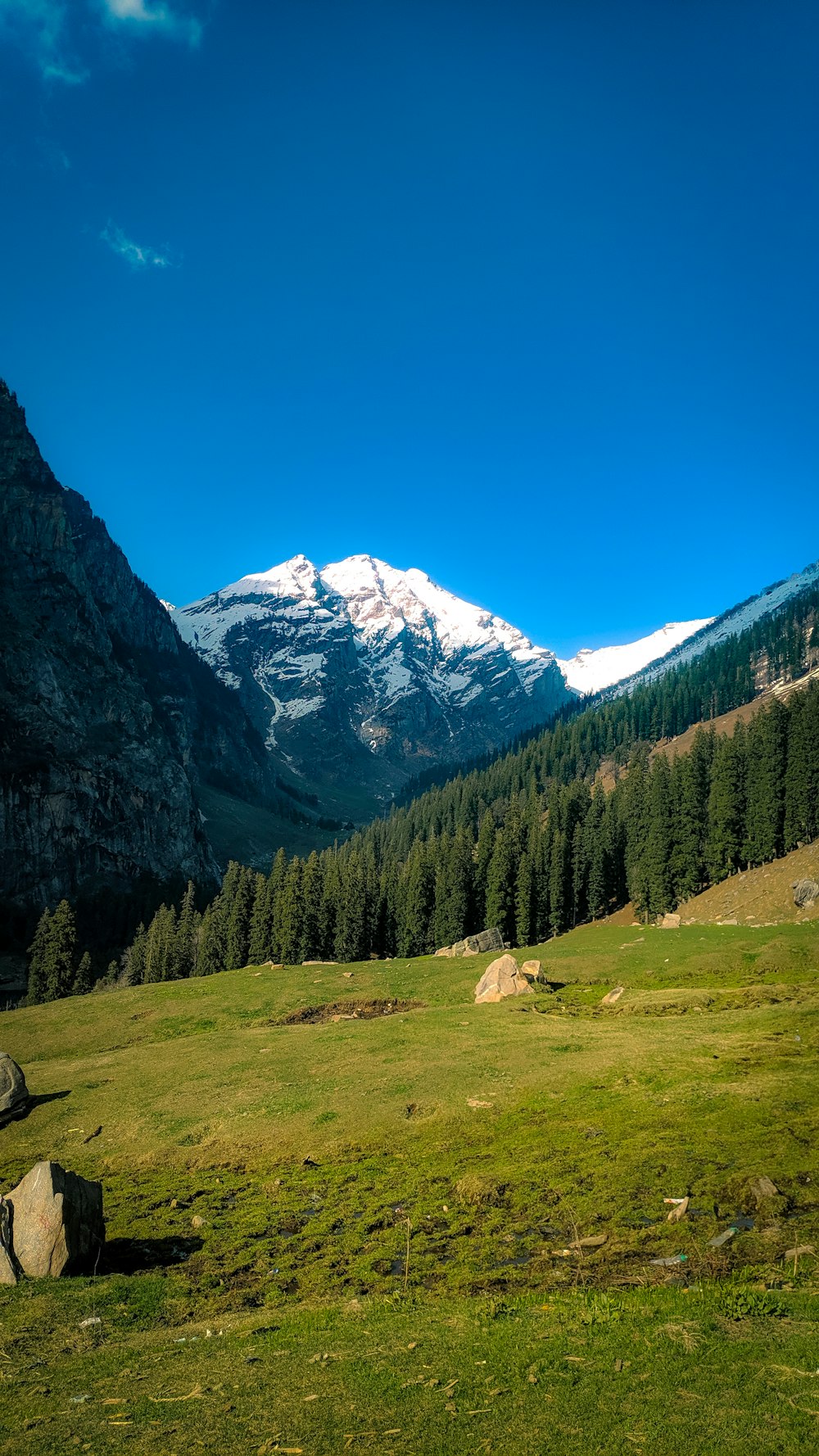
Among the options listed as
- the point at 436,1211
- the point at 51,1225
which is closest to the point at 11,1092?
the point at 51,1225

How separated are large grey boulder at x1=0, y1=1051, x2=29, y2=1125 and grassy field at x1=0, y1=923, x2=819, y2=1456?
895 millimetres

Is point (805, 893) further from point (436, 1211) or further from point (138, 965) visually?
point (138, 965)

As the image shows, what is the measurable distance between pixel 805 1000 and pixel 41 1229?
36.3 metres

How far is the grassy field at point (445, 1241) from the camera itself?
10.8m

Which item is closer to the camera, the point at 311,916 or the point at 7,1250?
the point at 7,1250

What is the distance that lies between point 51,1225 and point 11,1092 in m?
20.8

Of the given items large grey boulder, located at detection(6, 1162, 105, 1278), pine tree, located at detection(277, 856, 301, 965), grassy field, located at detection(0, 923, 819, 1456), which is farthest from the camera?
pine tree, located at detection(277, 856, 301, 965)

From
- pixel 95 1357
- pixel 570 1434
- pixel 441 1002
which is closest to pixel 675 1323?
pixel 570 1434

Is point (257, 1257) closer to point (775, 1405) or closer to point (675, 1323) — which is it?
point (675, 1323)

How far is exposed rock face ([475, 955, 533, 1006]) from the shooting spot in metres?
48.9

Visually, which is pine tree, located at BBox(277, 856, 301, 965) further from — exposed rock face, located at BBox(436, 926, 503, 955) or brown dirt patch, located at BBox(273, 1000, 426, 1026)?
brown dirt patch, located at BBox(273, 1000, 426, 1026)

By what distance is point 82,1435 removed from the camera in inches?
433

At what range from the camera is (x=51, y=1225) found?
18828mm

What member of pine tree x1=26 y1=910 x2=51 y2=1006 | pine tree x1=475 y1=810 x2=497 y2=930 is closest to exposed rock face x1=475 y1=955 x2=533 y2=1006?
pine tree x1=475 y1=810 x2=497 y2=930
